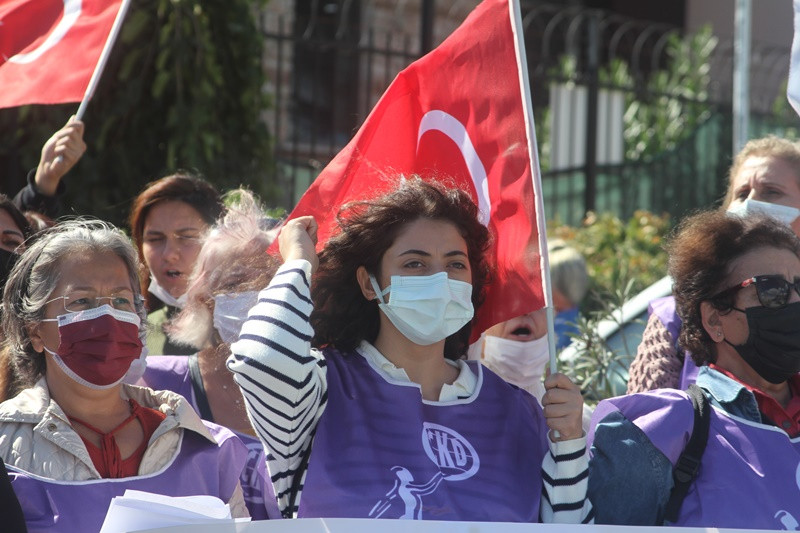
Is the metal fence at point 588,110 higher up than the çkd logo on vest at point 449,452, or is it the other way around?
the metal fence at point 588,110

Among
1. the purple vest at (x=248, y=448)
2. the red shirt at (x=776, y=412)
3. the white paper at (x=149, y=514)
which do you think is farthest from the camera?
the purple vest at (x=248, y=448)

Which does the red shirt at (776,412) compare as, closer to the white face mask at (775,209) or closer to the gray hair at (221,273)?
the white face mask at (775,209)

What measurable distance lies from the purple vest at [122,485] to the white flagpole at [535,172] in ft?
2.87

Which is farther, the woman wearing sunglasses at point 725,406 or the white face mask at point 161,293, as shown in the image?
the white face mask at point 161,293

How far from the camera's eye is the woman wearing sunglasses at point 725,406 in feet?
9.78

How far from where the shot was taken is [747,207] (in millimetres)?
4160

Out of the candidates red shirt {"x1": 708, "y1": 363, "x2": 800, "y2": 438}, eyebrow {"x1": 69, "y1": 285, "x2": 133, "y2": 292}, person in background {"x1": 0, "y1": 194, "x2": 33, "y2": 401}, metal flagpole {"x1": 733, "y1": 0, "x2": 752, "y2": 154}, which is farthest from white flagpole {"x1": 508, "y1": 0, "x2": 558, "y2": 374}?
metal flagpole {"x1": 733, "y1": 0, "x2": 752, "y2": 154}

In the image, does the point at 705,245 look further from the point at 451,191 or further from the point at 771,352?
the point at 451,191

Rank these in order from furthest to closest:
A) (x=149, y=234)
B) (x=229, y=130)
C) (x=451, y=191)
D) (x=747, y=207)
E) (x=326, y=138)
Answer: (x=326, y=138)
(x=229, y=130)
(x=149, y=234)
(x=747, y=207)
(x=451, y=191)

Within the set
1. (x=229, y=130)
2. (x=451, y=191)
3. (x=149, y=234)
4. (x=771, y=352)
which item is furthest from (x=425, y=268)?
(x=229, y=130)

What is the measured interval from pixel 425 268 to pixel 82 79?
5.77 ft

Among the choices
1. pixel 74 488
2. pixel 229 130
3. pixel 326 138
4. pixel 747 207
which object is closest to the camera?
pixel 74 488

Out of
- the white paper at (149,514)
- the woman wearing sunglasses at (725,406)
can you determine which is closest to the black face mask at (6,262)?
the white paper at (149,514)

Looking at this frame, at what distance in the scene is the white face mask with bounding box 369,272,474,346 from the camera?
3.08 meters
